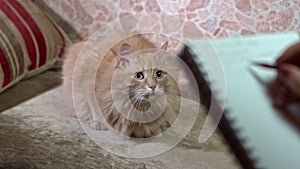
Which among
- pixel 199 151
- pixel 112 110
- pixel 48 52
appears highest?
pixel 48 52

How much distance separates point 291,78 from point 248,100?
0.29 ft

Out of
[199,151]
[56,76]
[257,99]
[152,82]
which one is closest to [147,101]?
[152,82]

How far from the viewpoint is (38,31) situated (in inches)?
70.2

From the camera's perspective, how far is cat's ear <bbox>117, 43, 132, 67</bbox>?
1144 millimetres

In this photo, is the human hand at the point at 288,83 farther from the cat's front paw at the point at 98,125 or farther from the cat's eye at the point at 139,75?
the cat's front paw at the point at 98,125

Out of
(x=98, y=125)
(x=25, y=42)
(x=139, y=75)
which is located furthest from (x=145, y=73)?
(x=25, y=42)

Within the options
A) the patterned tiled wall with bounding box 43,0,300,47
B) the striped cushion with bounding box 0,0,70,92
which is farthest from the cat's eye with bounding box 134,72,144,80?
the patterned tiled wall with bounding box 43,0,300,47

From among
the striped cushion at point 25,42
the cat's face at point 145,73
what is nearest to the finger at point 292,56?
the cat's face at point 145,73

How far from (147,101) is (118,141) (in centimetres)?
15

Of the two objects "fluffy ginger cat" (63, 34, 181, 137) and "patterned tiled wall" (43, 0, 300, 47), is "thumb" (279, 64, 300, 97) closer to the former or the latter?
"fluffy ginger cat" (63, 34, 181, 137)

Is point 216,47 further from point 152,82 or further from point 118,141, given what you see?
point 118,141

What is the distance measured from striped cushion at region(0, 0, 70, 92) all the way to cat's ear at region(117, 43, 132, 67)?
1.84 feet

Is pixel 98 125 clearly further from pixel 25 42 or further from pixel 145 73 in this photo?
pixel 25 42

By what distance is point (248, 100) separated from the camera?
29.8 inches
